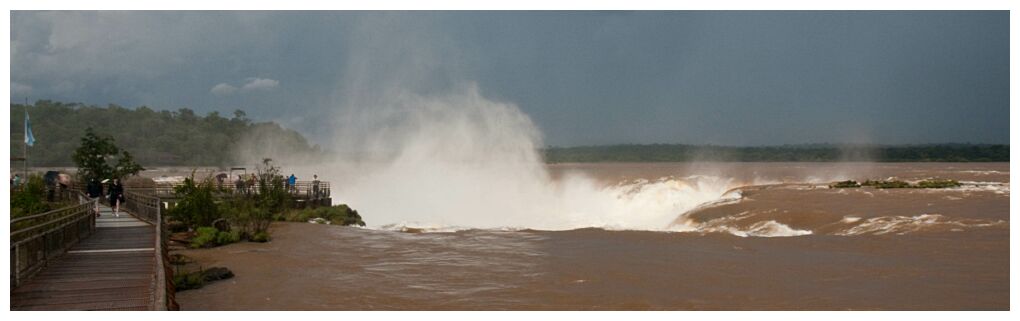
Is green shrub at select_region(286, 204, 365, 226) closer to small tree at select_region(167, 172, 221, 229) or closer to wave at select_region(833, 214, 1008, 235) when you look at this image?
small tree at select_region(167, 172, 221, 229)

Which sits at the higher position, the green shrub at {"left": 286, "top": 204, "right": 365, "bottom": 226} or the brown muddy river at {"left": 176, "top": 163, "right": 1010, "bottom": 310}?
the green shrub at {"left": 286, "top": 204, "right": 365, "bottom": 226}

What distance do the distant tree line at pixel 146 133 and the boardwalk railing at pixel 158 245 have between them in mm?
103983

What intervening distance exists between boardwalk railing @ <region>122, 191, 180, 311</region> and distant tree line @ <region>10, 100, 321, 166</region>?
104 metres

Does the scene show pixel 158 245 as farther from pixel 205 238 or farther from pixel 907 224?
pixel 907 224

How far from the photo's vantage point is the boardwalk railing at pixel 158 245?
28.9 feet

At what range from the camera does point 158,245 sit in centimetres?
1180

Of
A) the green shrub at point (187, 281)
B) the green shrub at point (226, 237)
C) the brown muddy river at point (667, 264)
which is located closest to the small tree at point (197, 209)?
the green shrub at point (226, 237)

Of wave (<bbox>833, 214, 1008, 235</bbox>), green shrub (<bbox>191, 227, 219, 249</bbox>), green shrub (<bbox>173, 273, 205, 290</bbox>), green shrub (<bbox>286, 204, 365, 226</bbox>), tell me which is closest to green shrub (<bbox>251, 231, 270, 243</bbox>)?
green shrub (<bbox>191, 227, 219, 249</bbox>)

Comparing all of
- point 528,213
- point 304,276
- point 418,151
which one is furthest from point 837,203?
point 418,151

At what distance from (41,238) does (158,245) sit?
2.45 meters

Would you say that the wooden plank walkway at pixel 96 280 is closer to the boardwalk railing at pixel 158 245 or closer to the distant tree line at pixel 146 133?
the boardwalk railing at pixel 158 245

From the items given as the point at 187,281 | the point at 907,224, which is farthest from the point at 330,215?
the point at 907,224

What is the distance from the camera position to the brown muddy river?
43.5 feet

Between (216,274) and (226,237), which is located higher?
(226,237)
